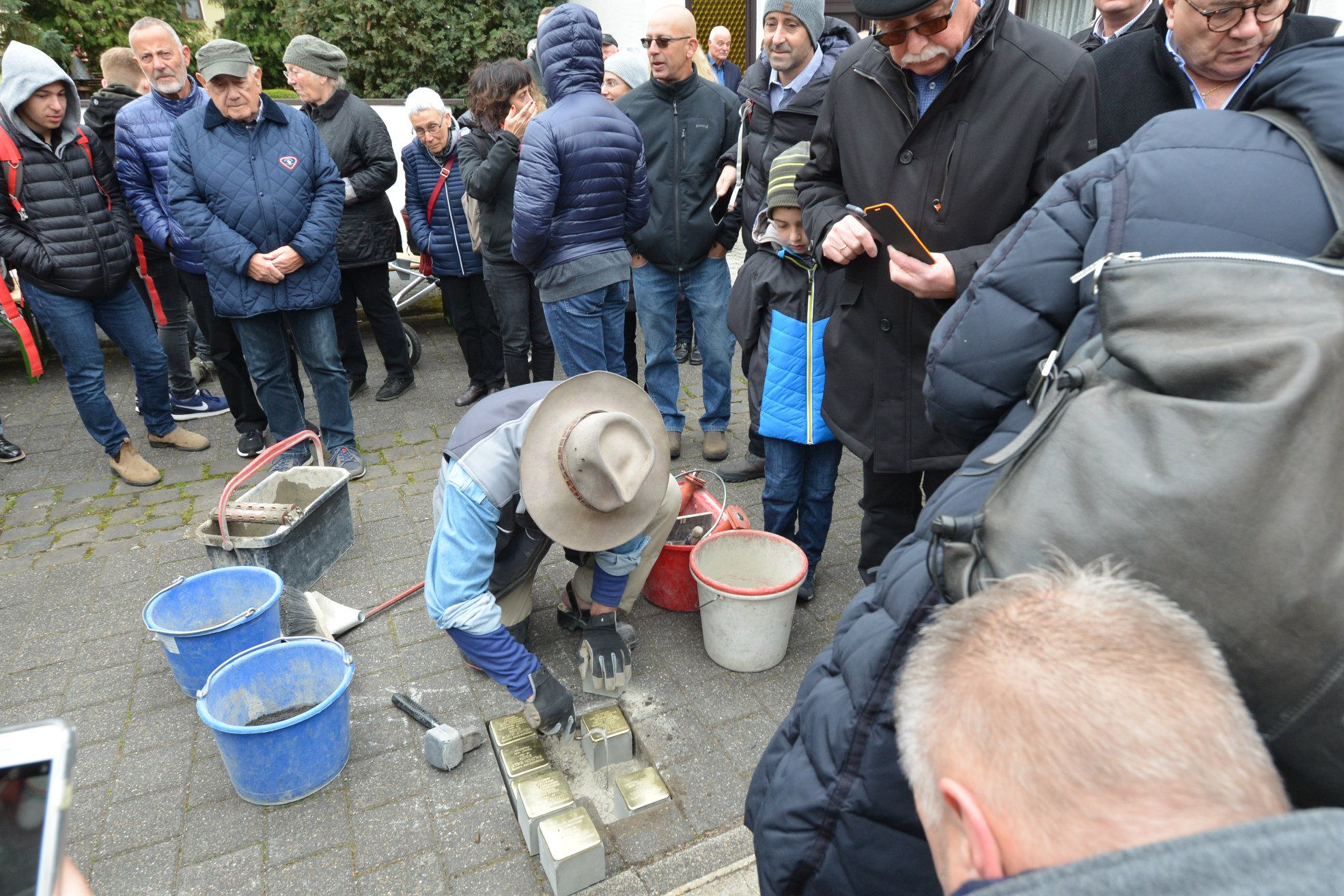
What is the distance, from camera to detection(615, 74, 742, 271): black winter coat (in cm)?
462

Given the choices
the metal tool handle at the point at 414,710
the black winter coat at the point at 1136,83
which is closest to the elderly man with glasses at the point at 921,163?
the black winter coat at the point at 1136,83

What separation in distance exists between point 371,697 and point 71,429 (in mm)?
3989

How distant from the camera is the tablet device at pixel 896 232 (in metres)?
2.27

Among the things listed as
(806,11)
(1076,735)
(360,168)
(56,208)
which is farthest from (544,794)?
(360,168)

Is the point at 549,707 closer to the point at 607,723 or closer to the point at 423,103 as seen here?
the point at 607,723

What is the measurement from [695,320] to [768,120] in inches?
45.6

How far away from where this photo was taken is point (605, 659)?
300 cm

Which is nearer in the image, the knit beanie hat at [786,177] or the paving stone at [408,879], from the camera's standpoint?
the paving stone at [408,879]

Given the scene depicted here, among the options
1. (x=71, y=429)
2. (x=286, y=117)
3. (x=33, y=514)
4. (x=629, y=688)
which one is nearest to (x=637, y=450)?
(x=629, y=688)

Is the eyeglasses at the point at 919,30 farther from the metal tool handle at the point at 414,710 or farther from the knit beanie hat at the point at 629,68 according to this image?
the knit beanie hat at the point at 629,68

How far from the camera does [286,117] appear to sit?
438cm

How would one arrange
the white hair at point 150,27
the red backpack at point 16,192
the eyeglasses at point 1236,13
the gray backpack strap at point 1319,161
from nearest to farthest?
the gray backpack strap at point 1319,161, the eyeglasses at point 1236,13, the red backpack at point 16,192, the white hair at point 150,27

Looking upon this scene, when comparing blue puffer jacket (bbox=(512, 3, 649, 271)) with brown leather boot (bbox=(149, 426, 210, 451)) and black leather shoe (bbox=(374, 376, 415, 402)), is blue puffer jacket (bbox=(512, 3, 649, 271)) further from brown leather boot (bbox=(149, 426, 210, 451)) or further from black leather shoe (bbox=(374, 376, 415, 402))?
brown leather boot (bbox=(149, 426, 210, 451))

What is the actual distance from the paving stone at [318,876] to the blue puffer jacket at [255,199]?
296 cm
